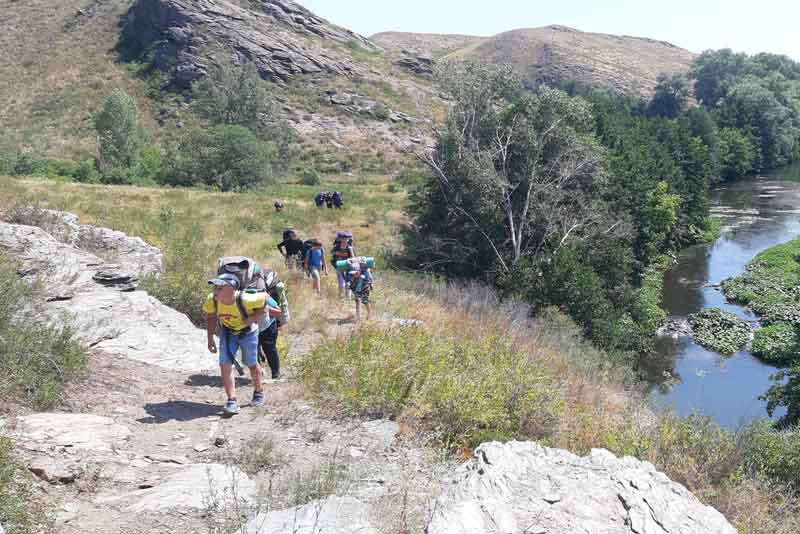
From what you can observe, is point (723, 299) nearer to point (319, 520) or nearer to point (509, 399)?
point (509, 399)

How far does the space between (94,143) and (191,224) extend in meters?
34.4

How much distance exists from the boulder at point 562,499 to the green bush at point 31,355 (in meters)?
3.75

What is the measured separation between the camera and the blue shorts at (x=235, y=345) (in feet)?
19.1

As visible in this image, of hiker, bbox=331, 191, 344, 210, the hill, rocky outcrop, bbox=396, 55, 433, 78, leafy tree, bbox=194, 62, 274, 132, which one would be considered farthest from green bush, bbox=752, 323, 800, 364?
rocky outcrop, bbox=396, 55, 433, 78

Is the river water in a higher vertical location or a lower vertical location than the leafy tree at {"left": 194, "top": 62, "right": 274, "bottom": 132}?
lower

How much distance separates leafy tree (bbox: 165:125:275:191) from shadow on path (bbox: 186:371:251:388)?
1025 inches

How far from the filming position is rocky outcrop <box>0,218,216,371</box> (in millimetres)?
7074

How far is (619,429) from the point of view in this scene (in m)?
5.95

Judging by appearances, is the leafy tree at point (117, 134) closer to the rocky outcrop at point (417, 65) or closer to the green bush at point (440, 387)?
the green bush at point (440, 387)

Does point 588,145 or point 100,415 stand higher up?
point 588,145

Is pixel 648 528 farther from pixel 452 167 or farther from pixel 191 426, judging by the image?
pixel 452 167

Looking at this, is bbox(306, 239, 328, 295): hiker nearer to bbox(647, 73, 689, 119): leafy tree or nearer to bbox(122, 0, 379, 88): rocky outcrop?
bbox(122, 0, 379, 88): rocky outcrop

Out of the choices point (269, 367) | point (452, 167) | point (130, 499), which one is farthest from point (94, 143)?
point (130, 499)

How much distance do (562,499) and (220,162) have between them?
31.2 metres
